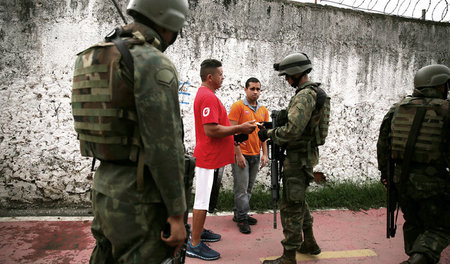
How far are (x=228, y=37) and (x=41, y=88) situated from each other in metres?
2.80

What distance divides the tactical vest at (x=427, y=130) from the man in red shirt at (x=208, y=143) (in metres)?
1.35

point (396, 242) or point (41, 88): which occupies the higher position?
point (41, 88)

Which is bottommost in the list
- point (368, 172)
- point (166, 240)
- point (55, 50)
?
point (368, 172)

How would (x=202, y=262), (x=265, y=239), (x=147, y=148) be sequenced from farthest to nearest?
(x=265, y=239) → (x=202, y=262) → (x=147, y=148)

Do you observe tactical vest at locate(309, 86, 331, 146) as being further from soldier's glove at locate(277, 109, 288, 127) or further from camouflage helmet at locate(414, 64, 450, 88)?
camouflage helmet at locate(414, 64, 450, 88)

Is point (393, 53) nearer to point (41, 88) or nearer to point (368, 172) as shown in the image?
point (368, 172)

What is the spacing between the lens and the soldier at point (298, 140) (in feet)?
9.02

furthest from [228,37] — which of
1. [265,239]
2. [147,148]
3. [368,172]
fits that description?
[147,148]

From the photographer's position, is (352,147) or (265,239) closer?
(265,239)

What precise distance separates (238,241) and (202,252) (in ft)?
1.92

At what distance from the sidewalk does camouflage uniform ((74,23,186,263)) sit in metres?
1.76

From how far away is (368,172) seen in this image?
17.9 feet

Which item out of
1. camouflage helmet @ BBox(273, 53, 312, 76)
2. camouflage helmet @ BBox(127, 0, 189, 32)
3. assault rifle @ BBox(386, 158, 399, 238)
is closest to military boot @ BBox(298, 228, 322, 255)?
assault rifle @ BBox(386, 158, 399, 238)

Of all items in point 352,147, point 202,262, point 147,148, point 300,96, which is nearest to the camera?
point 147,148
